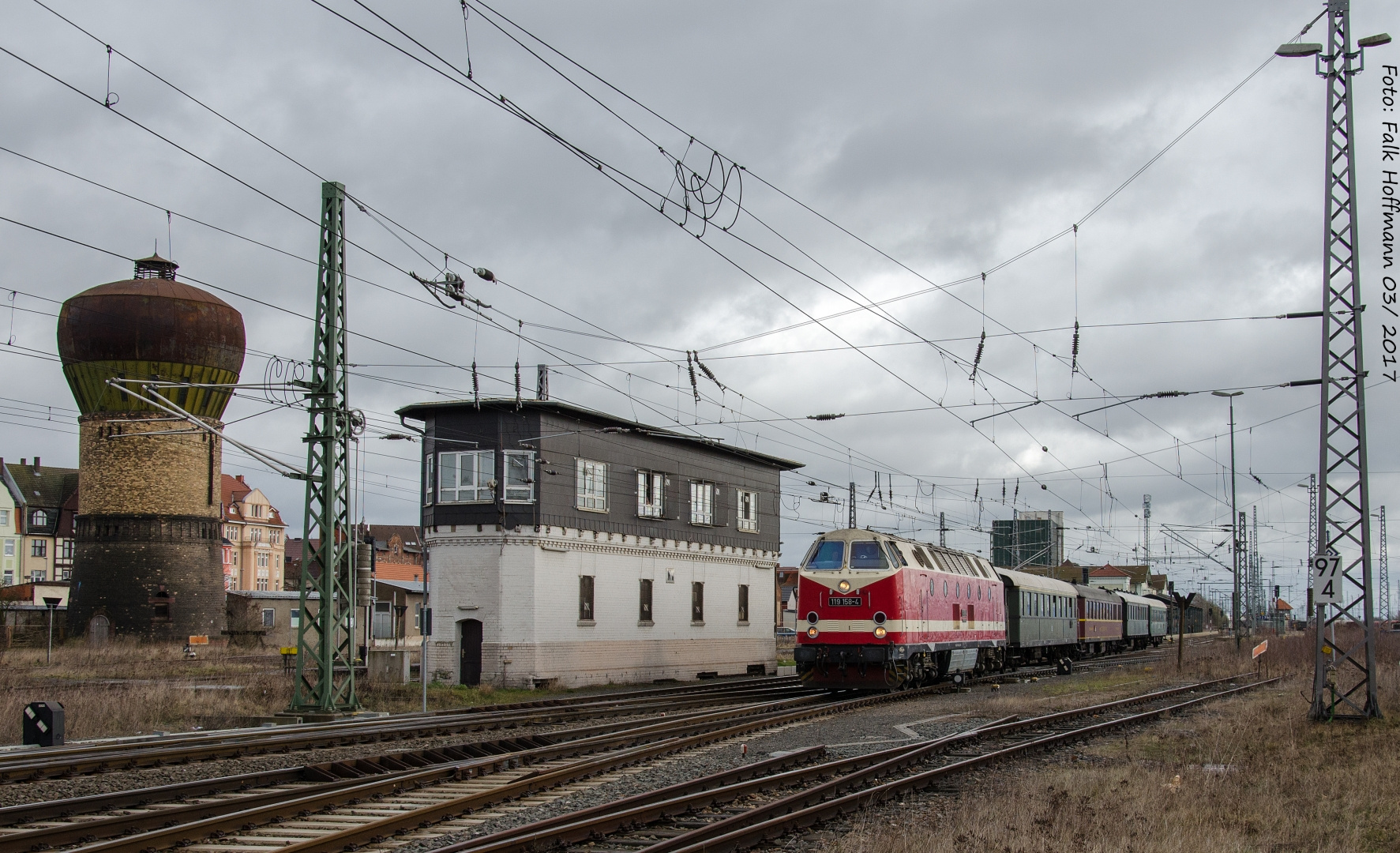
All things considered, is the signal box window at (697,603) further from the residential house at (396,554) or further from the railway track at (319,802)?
the residential house at (396,554)

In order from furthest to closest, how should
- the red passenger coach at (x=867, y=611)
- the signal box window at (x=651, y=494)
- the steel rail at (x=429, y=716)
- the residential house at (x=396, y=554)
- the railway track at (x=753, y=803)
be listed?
1. the residential house at (x=396, y=554)
2. the signal box window at (x=651, y=494)
3. the red passenger coach at (x=867, y=611)
4. the steel rail at (x=429, y=716)
5. the railway track at (x=753, y=803)

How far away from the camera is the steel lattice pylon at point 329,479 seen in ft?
73.0

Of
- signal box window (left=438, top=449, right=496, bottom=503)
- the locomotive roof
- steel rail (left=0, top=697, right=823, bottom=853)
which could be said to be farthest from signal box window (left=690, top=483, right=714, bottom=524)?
steel rail (left=0, top=697, right=823, bottom=853)

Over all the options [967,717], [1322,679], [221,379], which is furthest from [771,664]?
[221,379]

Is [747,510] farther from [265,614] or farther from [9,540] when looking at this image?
[9,540]

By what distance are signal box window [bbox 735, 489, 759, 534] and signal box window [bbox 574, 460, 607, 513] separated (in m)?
8.36

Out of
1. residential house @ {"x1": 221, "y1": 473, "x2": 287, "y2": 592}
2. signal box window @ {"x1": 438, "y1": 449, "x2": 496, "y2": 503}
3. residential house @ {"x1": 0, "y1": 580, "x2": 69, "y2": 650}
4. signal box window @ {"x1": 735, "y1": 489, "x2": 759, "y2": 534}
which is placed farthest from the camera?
residential house @ {"x1": 221, "y1": 473, "x2": 287, "y2": 592}

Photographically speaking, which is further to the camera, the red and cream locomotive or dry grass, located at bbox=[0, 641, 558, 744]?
the red and cream locomotive

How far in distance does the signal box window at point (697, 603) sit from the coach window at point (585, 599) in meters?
5.66

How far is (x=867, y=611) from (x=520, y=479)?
1119 centimetres

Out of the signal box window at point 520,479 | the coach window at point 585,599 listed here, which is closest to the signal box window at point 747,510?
the coach window at point 585,599

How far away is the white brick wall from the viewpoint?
32.1 meters

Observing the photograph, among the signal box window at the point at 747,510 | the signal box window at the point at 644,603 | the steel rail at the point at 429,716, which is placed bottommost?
the steel rail at the point at 429,716

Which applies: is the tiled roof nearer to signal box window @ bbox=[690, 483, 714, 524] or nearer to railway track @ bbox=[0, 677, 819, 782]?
signal box window @ bbox=[690, 483, 714, 524]
